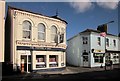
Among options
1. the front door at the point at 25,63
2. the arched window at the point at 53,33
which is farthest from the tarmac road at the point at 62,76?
the arched window at the point at 53,33

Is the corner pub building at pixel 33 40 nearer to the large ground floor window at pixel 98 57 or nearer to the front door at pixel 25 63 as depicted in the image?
the front door at pixel 25 63

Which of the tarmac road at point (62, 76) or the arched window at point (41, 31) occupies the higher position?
the arched window at point (41, 31)

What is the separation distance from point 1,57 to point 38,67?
4215 mm

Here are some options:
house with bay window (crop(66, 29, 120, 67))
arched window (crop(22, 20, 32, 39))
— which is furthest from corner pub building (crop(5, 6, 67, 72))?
house with bay window (crop(66, 29, 120, 67))

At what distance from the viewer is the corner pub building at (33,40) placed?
2123 cm

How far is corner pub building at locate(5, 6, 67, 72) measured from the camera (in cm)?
2123

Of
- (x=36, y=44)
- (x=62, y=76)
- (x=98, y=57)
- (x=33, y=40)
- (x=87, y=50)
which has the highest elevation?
(x=33, y=40)

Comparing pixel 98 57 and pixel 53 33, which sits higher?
pixel 53 33

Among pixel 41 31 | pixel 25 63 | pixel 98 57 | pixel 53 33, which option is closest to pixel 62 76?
pixel 25 63

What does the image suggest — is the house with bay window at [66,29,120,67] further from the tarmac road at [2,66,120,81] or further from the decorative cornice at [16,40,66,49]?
the tarmac road at [2,66,120,81]

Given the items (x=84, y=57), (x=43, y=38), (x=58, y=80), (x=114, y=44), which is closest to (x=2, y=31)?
(x=43, y=38)

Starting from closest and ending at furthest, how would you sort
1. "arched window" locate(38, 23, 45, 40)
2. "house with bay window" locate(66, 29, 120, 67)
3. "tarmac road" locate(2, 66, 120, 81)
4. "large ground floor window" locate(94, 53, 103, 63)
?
"tarmac road" locate(2, 66, 120, 81) < "arched window" locate(38, 23, 45, 40) < "house with bay window" locate(66, 29, 120, 67) < "large ground floor window" locate(94, 53, 103, 63)

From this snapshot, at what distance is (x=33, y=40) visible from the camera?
2267 cm

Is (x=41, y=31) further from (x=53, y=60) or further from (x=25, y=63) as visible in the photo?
(x=25, y=63)
